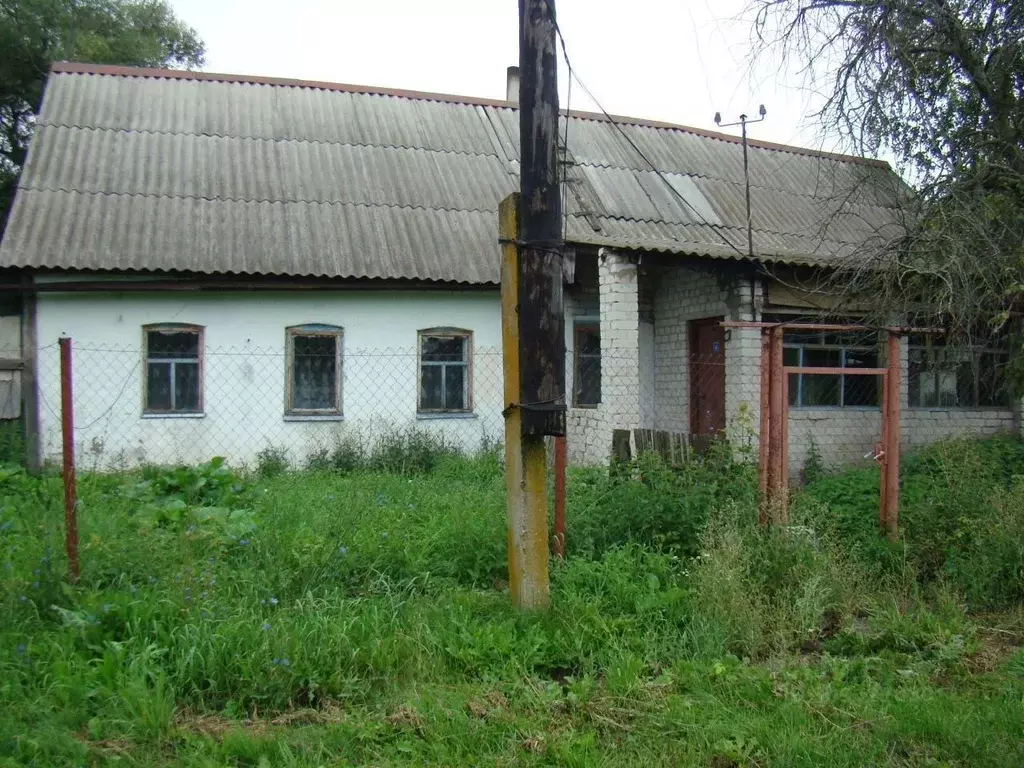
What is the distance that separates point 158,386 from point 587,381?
616cm

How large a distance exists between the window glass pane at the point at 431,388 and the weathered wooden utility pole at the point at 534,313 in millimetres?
7865

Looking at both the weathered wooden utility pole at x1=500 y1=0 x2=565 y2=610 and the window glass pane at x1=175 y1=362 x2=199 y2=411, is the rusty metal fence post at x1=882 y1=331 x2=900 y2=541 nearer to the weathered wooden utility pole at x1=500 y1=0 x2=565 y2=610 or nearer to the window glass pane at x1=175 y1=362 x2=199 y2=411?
the weathered wooden utility pole at x1=500 y1=0 x2=565 y2=610

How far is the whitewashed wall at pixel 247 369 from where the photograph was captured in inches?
437

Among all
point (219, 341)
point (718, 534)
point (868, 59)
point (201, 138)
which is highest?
point (201, 138)

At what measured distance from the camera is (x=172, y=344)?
1157 cm

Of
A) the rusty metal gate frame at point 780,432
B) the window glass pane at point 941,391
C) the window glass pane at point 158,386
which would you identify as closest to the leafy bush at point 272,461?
the window glass pane at point 158,386

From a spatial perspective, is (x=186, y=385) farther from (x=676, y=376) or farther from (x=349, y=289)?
(x=676, y=376)

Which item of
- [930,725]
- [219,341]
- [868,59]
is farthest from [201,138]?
[930,725]

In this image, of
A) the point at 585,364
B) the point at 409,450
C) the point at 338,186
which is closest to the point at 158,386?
the point at 409,450

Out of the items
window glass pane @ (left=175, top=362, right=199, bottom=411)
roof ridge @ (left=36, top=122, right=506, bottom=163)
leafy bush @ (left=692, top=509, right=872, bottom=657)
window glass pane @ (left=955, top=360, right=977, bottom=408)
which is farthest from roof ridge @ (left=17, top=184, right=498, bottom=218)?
leafy bush @ (left=692, top=509, right=872, bottom=657)

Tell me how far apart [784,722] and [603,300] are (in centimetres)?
715

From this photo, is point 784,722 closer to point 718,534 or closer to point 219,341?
point 718,534

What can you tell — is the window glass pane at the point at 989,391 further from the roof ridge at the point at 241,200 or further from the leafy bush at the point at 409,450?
the roof ridge at the point at 241,200

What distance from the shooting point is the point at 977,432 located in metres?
12.1
